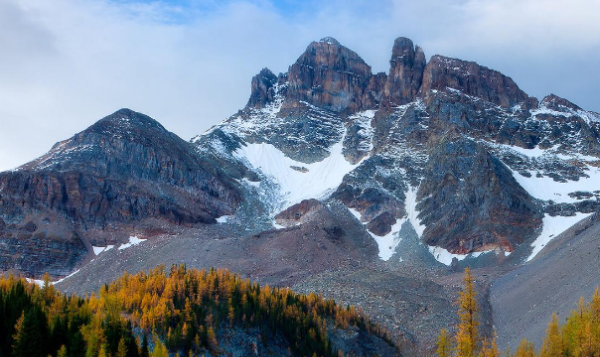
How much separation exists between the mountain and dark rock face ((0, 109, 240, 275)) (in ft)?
1.10

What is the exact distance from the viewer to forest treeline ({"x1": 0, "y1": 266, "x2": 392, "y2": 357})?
48.2 meters

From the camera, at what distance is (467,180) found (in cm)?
13600

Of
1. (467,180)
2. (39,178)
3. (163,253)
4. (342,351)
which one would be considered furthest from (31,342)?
(467,180)

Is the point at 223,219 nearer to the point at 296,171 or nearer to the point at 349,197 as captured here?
the point at 349,197

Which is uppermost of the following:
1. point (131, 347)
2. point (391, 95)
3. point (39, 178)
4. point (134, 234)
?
point (391, 95)

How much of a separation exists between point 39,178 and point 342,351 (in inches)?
3237

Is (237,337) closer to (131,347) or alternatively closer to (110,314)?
(110,314)

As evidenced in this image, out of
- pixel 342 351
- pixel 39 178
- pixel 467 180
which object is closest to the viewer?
pixel 342 351

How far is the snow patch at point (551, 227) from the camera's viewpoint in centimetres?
11129

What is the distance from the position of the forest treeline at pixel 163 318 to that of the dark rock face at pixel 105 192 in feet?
137

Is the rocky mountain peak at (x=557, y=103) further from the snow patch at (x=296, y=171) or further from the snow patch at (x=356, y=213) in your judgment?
the snow patch at (x=356, y=213)

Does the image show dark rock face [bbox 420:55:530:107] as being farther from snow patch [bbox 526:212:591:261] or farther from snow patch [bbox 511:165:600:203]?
snow patch [bbox 526:212:591:261]

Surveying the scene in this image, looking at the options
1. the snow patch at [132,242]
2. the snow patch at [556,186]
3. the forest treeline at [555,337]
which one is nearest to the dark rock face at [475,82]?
the snow patch at [556,186]

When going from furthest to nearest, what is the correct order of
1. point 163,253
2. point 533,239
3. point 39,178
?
point 39,178
point 533,239
point 163,253
